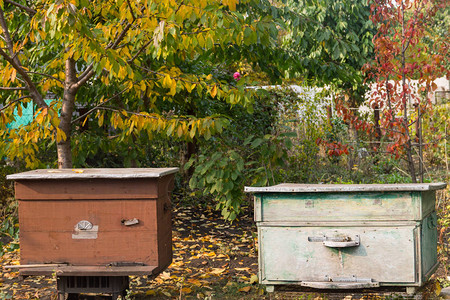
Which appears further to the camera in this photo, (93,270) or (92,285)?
(92,285)

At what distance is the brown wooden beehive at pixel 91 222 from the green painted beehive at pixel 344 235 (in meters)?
0.83

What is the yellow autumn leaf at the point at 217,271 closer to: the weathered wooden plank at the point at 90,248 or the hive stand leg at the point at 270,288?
the weathered wooden plank at the point at 90,248

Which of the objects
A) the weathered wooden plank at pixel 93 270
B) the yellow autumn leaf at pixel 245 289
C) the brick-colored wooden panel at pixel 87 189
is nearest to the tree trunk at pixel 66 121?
the brick-colored wooden panel at pixel 87 189

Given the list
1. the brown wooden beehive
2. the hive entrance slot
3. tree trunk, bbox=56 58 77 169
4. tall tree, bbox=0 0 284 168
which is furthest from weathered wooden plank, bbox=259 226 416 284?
tree trunk, bbox=56 58 77 169

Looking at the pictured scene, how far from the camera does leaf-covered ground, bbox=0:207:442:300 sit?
488 cm

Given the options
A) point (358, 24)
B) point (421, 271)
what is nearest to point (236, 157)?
point (421, 271)

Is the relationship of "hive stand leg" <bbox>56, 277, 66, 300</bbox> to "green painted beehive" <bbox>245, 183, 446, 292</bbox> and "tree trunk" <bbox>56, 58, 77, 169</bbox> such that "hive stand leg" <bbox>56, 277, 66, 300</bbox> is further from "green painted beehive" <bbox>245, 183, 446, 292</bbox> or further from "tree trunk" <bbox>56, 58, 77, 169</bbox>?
"green painted beehive" <bbox>245, 183, 446, 292</bbox>

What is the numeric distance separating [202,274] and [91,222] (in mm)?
1646

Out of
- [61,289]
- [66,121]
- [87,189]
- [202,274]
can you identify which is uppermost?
[66,121]

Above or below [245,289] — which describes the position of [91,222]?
above

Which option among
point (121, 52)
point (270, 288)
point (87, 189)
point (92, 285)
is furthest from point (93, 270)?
point (121, 52)

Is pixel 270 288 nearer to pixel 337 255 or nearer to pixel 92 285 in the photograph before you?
pixel 337 255

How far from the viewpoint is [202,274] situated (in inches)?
219

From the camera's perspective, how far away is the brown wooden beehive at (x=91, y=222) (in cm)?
421
